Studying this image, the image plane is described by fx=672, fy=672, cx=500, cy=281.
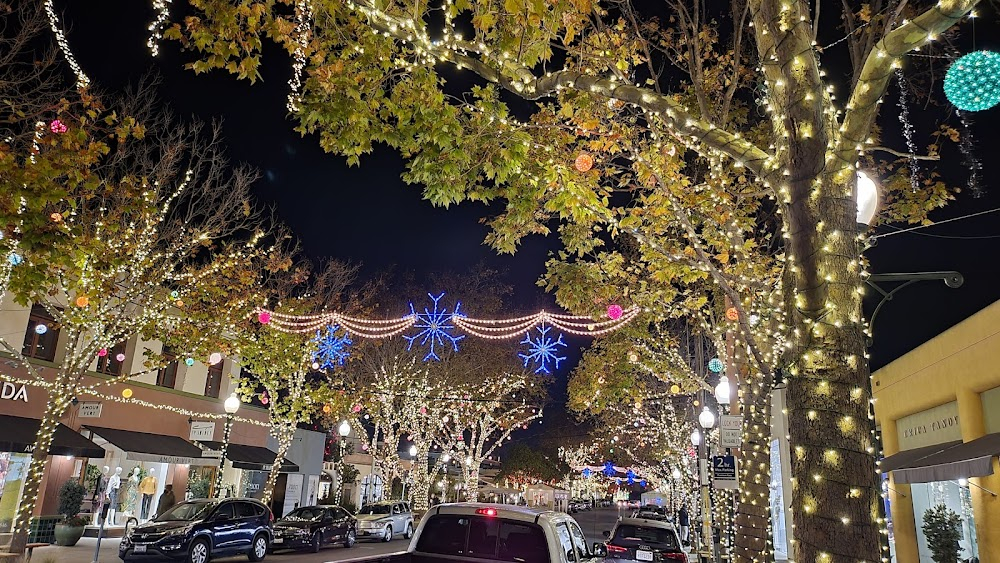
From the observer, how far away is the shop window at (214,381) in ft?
94.1

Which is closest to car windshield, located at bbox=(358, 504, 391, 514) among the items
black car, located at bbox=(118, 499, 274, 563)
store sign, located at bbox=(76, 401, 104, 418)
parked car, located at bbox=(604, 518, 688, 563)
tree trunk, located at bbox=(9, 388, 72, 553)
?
black car, located at bbox=(118, 499, 274, 563)

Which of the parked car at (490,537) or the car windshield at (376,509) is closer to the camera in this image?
the parked car at (490,537)

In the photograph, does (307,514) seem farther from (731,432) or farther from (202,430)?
(731,432)

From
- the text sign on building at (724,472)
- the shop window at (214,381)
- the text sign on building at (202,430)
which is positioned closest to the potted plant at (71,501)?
the text sign on building at (202,430)

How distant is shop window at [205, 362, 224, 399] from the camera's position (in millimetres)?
28688

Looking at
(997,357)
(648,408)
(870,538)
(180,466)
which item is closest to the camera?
(870,538)

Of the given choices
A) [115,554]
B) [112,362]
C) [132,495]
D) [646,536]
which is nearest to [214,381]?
[112,362]

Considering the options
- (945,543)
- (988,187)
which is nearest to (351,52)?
(988,187)

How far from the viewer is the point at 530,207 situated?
31.7 feet

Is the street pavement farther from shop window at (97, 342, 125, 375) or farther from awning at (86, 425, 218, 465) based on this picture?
shop window at (97, 342, 125, 375)

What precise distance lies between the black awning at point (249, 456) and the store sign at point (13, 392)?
7.54 meters

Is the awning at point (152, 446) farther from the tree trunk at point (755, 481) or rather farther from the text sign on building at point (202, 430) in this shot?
the tree trunk at point (755, 481)

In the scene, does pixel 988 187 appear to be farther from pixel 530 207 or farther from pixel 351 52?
pixel 351 52

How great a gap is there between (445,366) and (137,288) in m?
17.2
